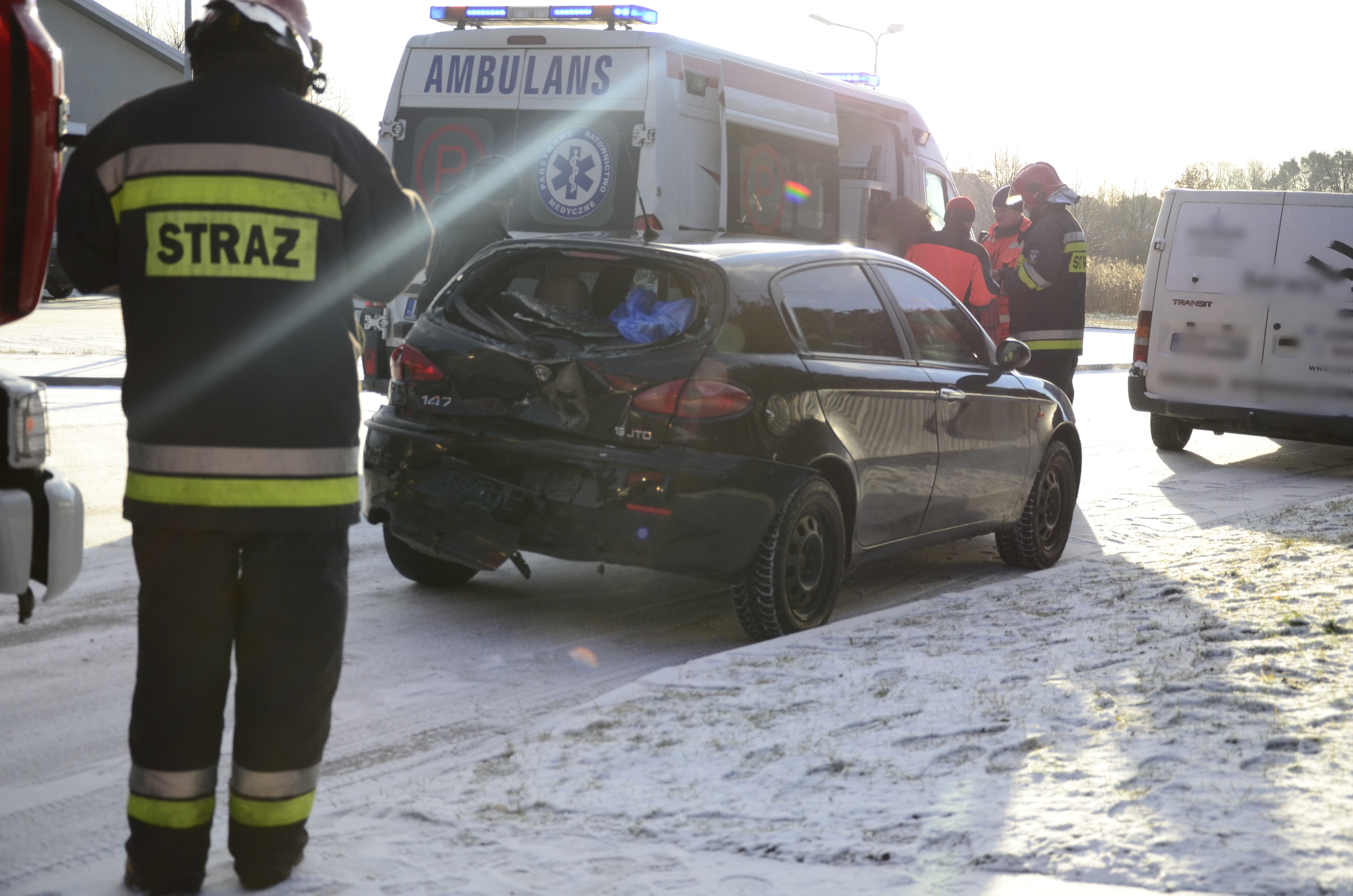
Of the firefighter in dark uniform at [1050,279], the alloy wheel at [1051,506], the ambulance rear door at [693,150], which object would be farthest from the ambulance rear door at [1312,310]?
the ambulance rear door at [693,150]

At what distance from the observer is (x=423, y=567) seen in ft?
20.8

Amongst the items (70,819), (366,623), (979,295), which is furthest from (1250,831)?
(979,295)

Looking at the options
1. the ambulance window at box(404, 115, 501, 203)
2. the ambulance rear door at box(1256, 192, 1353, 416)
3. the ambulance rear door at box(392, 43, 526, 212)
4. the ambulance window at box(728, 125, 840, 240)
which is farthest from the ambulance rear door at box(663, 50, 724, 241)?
the ambulance rear door at box(1256, 192, 1353, 416)

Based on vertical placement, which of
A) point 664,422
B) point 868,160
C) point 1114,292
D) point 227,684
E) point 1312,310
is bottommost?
point 227,684

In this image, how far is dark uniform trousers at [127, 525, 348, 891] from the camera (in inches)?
119

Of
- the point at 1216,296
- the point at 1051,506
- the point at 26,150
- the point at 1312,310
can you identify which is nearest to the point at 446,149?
the point at 1051,506

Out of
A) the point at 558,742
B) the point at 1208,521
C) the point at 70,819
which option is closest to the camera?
the point at 70,819

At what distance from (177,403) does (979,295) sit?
7.32 m

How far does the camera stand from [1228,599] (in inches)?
223

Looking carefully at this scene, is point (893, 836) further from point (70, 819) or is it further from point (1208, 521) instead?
point (1208, 521)

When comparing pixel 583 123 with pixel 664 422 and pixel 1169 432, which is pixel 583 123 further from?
pixel 1169 432

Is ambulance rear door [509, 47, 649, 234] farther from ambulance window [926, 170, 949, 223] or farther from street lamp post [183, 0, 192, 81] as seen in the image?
ambulance window [926, 170, 949, 223]

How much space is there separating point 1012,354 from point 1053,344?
353 cm

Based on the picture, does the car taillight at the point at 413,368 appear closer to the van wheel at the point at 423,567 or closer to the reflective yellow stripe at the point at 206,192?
the van wheel at the point at 423,567
